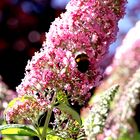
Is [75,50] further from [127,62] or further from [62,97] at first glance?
[127,62]

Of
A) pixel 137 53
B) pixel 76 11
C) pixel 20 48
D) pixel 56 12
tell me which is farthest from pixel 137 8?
pixel 76 11

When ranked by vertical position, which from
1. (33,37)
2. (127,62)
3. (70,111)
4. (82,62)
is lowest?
(70,111)

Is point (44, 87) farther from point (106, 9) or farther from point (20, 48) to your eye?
point (20, 48)

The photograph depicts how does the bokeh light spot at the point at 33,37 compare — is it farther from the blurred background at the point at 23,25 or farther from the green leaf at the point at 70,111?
the green leaf at the point at 70,111

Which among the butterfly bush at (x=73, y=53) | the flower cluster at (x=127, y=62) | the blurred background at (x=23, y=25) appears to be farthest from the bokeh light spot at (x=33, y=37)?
the butterfly bush at (x=73, y=53)

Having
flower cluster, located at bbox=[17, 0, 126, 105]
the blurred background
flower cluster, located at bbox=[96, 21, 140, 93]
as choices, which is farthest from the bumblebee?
the blurred background

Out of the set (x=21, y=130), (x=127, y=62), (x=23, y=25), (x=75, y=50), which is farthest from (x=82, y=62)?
(x=23, y=25)

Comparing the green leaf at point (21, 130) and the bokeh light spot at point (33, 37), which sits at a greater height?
the bokeh light spot at point (33, 37)
